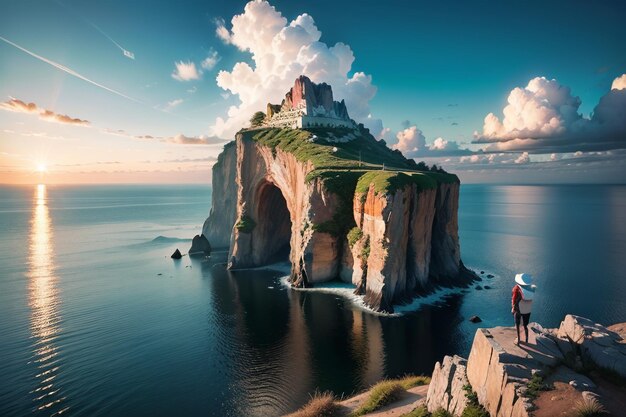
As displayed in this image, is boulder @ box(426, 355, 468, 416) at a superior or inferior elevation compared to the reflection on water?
superior

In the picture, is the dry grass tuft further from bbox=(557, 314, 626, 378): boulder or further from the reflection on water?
the reflection on water

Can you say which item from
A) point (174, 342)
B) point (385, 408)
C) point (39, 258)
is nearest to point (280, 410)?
point (385, 408)

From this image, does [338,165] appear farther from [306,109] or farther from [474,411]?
[474,411]

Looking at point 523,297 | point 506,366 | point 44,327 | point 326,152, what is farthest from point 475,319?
point 44,327

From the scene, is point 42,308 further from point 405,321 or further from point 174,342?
point 405,321

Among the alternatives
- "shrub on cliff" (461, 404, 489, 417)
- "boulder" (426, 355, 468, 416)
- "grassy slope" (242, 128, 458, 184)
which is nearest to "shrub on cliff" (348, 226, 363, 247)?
"grassy slope" (242, 128, 458, 184)
